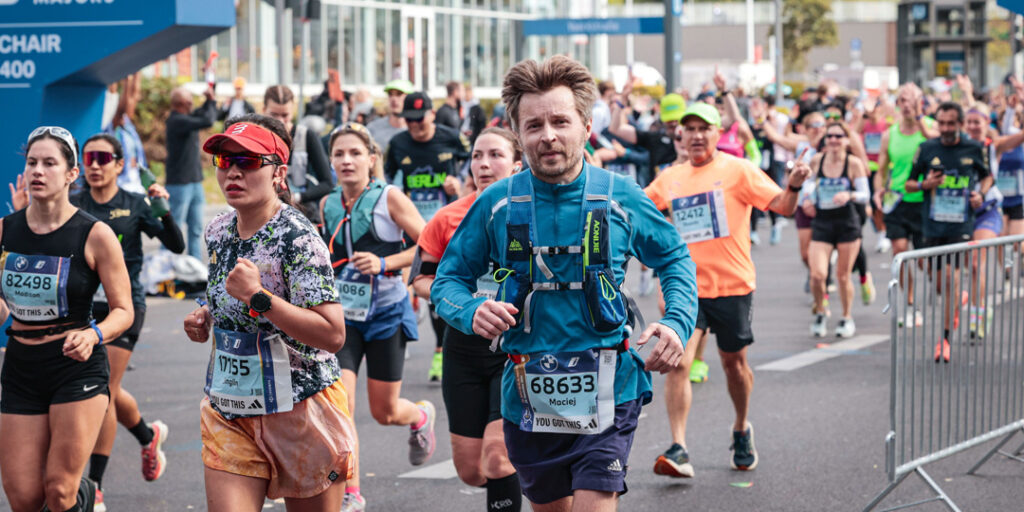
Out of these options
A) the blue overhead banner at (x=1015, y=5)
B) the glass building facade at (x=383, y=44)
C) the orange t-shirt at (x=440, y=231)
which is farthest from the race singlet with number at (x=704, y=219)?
the glass building facade at (x=383, y=44)

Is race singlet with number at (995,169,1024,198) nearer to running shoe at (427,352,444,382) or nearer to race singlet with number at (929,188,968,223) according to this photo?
race singlet with number at (929,188,968,223)

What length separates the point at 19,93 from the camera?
10359 mm

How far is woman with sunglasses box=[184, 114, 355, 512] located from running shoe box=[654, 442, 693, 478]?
2.86 metres

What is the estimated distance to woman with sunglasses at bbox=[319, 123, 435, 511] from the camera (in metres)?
6.69

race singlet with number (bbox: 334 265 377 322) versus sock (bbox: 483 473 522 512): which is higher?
race singlet with number (bbox: 334 265 377 322)

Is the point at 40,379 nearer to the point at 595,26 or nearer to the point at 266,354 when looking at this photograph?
the point at 266,354

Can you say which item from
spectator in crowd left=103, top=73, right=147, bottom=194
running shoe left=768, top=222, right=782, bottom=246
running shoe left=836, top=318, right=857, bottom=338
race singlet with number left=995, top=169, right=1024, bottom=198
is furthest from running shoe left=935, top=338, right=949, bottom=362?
running shoe left=768, top=222, right=782, bottom=246

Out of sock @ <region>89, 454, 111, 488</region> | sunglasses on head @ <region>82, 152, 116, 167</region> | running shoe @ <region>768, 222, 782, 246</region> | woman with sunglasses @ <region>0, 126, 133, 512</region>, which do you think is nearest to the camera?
woman with sunglasses @ <region>0, 126, 133, 512</region>

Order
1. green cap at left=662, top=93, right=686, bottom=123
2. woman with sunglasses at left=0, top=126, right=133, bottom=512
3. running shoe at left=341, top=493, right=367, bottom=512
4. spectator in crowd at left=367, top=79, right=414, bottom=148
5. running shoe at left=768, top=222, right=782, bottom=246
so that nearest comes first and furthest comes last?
woman with sunglasses at left=0, top=126, right=133, bottom=512 → running shoe at left=341, top=493, right=367, bottom=512 → green cap at left=662, top=93, right=686, bottom=123 → spectator in crowd at left=367, top=79, right=414, bottom=148 → running shoe at left=768, top=222, right=782, bottom=246

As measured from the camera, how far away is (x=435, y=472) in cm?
723

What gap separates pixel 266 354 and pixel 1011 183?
10789 mm

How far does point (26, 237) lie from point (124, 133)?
7664 millimetres

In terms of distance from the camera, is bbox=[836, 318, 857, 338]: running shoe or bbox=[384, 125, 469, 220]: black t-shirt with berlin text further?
bbox=[836, 318, 857, 338]: running shoe

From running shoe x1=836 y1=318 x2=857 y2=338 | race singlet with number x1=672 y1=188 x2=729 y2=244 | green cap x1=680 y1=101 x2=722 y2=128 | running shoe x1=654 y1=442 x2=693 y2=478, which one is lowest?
running shoe x1=654 y1=442 x2=693 y2=478
